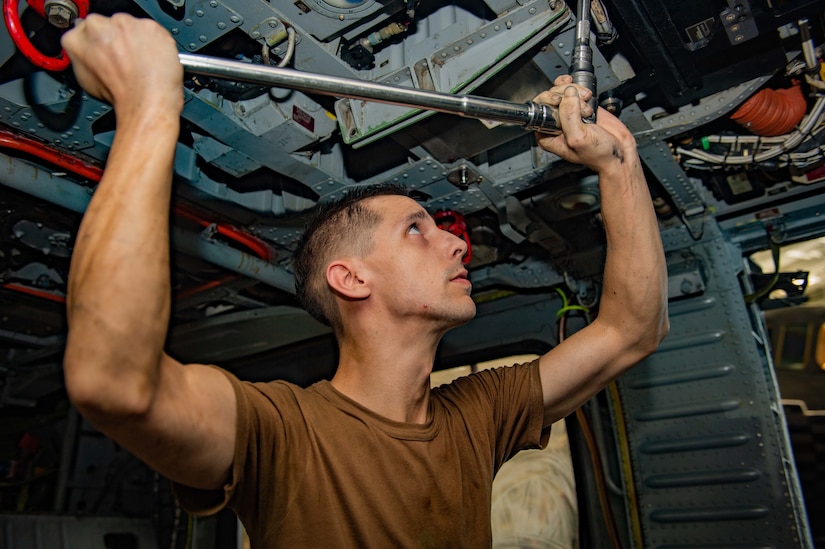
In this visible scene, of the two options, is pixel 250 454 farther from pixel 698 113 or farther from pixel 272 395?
pixel 698 113

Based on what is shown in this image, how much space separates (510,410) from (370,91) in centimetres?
111

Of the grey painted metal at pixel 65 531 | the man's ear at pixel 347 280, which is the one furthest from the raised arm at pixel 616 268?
the grey painted metal at pixel 65 531

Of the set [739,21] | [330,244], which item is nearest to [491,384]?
[330,244]

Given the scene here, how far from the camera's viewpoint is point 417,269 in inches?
68.8

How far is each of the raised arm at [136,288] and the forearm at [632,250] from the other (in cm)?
122

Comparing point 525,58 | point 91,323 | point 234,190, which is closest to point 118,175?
point 91,323

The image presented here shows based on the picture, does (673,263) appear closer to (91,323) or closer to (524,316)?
(524,316)

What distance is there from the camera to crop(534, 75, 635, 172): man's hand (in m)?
1.59

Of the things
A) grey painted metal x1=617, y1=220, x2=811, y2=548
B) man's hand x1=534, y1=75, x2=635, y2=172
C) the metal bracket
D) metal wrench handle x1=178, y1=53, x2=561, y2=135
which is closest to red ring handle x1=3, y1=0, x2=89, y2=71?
metal wrench handle x1=178, y1=53, x2=561, y2=135

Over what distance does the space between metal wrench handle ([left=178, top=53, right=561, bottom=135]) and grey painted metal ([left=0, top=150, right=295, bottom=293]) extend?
1.66 m

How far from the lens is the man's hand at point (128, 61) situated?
1.08 m

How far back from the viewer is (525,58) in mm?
2156

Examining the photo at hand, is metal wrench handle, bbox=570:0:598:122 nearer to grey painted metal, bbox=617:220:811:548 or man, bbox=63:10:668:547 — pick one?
man, bbox=63:10:668:547

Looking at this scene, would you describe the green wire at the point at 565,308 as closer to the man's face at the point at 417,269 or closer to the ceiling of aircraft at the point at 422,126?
the ceiling of aircraft at the point at 422,126
